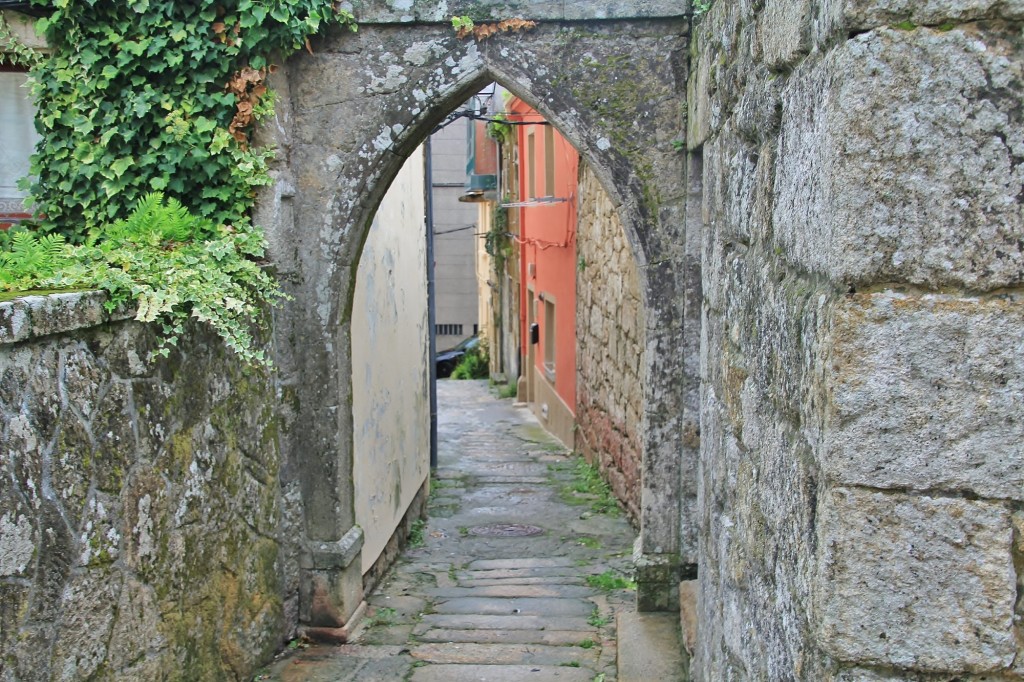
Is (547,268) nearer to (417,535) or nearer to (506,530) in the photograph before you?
(506,530)

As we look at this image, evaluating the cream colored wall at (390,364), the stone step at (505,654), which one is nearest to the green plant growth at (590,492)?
the cream colored wall at (390,364)

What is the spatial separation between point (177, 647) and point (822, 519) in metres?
2.81

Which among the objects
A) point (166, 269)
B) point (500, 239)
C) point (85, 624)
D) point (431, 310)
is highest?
point (500, 239)

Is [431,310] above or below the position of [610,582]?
above

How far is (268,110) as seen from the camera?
421cm

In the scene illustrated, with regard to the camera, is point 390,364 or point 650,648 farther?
point 390,364

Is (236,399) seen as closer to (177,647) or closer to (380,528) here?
(177,647)

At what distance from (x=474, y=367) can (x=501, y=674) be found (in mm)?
16146

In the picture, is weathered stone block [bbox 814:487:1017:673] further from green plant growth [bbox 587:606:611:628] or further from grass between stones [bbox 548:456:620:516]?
grass between stones [bbox 548:456:620:516]

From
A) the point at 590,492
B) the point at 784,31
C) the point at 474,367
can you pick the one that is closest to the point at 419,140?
the point at 784,31

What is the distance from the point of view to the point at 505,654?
4578 millimetres

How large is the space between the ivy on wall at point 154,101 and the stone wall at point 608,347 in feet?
8.21

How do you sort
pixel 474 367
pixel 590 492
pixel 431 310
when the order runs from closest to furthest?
pixel 590 492, pixel 431 310, pixel 474 367

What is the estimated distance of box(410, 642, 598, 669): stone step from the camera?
4.47m
